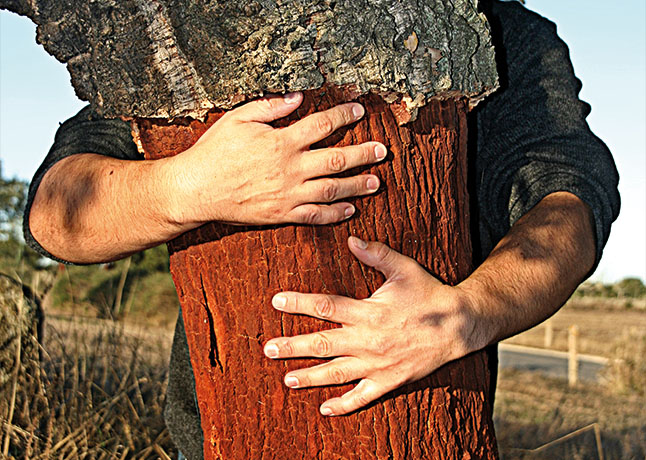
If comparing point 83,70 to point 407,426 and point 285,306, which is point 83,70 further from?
point 407,426

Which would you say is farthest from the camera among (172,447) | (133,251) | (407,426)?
(172,447)

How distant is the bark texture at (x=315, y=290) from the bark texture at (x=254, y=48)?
8cm

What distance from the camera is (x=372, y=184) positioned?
1.50 metres

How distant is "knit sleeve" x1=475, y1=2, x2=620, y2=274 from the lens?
204 cm

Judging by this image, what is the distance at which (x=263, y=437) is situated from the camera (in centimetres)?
156

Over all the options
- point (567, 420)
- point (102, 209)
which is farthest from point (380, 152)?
point (567, 420)

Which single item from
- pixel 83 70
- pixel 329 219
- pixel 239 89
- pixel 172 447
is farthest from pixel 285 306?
pixel 172 447

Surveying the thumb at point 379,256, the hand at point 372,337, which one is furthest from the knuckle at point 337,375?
the thumb at point 379,256

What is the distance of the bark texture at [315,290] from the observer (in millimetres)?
1510

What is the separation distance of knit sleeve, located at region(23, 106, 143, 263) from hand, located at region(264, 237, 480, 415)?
82cm

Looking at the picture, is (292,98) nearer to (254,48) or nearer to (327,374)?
(254,48)

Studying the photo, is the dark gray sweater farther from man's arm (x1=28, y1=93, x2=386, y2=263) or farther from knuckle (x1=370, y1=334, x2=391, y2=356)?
knuckle (x1=370, y1=334, x2=391, y2=356)

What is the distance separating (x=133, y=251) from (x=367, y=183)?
2.46 feet

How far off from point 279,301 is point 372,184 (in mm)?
347
